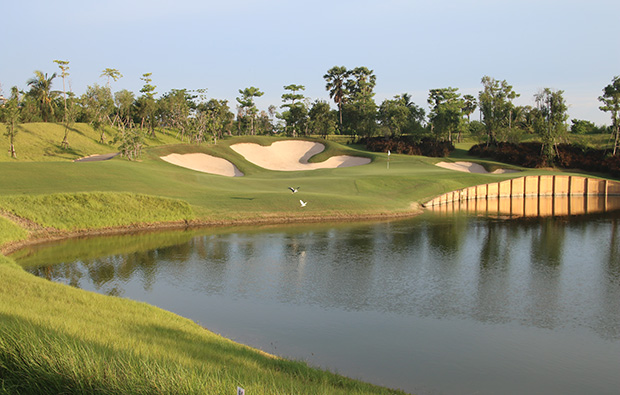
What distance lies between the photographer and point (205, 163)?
61.2 m

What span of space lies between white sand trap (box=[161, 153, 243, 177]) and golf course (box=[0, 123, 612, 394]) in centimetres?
23

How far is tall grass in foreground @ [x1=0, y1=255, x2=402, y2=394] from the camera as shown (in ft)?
19.8

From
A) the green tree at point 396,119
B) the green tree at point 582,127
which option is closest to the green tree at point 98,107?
the green tree at point 396,119

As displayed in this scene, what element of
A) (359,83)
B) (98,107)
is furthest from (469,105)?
(98,107)

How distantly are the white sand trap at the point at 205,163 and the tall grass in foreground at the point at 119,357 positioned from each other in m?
45.5

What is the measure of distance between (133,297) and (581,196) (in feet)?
176

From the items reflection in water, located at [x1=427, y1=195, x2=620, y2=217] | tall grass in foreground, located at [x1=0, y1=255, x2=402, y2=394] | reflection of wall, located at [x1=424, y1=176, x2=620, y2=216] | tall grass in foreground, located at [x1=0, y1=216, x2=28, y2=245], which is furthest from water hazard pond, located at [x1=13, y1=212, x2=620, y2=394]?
reflection of wall, located at [x1=424, y1=176, x2=620, y2=216]

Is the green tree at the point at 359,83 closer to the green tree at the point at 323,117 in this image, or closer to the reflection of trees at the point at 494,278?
the green tree at the point at 323,117

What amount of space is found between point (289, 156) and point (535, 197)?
32.6 meters

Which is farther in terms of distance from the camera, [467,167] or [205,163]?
[467,167]

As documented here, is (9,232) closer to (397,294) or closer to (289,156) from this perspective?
(397,294)

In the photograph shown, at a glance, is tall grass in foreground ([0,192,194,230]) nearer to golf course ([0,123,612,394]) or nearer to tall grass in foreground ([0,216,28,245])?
golf course ([0,123,612,394])

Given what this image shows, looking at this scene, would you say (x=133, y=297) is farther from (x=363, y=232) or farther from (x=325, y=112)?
(x=325, y=112)

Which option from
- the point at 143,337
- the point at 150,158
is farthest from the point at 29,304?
the point at 150,158
